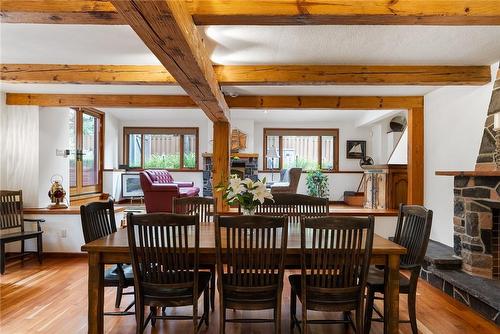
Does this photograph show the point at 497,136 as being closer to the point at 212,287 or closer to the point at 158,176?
the point at 212,287

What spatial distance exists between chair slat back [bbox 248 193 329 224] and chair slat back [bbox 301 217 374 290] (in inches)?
42.9

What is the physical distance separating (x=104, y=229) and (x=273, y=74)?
222 cm

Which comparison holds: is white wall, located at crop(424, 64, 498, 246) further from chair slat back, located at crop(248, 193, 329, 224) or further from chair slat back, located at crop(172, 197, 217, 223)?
chair slat back, located at crop(172, 197, 217, 223)

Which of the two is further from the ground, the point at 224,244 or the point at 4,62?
the point at 4,62

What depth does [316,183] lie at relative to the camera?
842cm

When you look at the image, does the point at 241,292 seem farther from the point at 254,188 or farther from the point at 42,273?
the point at 42,273

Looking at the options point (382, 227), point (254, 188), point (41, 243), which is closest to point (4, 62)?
point (41, 243)

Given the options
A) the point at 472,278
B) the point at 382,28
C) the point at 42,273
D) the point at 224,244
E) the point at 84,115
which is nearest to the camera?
the point at 224,244

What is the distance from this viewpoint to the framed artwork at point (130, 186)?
8.28 m

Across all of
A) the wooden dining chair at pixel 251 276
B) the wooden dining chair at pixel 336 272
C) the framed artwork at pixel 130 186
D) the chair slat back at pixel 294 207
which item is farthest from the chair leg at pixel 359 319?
the framed artwork at pixel 130 186

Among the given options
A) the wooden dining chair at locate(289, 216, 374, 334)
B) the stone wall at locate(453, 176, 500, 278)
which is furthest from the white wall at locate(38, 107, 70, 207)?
the stone wall at locate(453, 176, 500, 278)

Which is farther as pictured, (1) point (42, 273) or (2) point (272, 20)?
(1) point (42, 273)

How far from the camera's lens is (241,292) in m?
2.12

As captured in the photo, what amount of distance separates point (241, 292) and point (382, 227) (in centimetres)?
355
